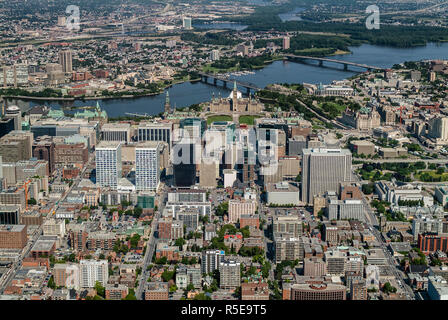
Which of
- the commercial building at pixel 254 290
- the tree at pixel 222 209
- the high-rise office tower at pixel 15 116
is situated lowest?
the commercial building at pixel 254 290

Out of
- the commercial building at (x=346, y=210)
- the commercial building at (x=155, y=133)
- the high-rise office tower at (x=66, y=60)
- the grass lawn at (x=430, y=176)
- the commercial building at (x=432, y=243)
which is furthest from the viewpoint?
the high-rise office tower at (x=66, y=60)

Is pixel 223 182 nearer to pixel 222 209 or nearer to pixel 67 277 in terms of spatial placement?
pixel 222 209

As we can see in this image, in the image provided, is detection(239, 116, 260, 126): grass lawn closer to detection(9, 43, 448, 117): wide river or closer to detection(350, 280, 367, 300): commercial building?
detection(9, 43, 448, 117): wide river

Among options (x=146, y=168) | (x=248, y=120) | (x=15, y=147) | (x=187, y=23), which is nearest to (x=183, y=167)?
(x=146, y=168)

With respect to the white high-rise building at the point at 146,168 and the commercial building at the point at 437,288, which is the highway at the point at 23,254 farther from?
the commercial building at the point at 437,288

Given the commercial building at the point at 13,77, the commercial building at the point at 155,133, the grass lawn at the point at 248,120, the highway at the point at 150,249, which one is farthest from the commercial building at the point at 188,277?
the commercial building at the point at 13,77

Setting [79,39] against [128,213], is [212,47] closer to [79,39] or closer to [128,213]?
[79,39]
